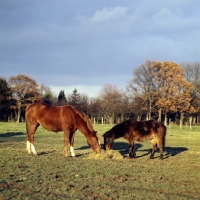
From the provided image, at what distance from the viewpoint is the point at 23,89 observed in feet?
236

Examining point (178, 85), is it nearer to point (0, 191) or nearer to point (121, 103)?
point (121, 103)

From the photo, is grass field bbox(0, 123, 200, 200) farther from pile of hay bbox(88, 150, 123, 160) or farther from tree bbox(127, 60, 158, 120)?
tree bbox(127, 60, 158, 120)

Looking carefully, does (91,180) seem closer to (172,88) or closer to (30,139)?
(30,139)

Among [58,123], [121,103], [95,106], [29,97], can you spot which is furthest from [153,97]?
[58,123]

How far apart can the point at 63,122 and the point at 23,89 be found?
61075mm

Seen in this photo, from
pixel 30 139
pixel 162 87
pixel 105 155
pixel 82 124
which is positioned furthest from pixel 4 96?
pixel 105 155

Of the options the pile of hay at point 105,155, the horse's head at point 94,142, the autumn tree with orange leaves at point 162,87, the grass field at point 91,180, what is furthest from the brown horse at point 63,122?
the autumn tree with orange leaves at point 162,87

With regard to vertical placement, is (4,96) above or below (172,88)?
below

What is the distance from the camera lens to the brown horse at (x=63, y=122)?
43.2 feet

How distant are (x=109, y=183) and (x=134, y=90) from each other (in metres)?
54.5

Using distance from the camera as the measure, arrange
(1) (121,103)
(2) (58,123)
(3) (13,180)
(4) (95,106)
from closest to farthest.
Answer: (3) (13,180) → (2) (58,123) → (1) (121,103) → (4) (95,106)

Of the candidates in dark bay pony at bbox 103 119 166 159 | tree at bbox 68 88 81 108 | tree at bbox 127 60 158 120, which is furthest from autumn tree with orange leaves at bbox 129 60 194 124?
dark bay pony at bbox 103 119 166 159

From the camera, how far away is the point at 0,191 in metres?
6.51

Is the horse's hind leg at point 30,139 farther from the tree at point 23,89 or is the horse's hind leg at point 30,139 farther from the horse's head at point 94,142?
the tree at point 23,89
